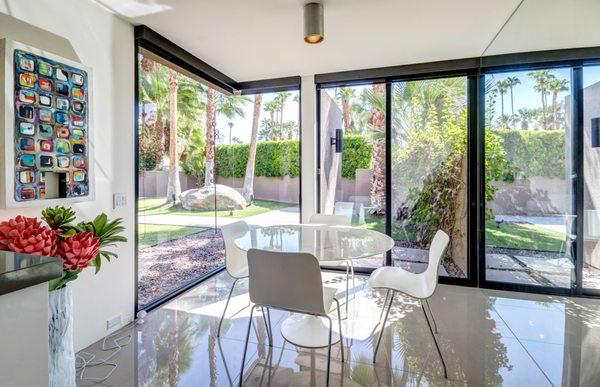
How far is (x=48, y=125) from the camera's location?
1.97 metres

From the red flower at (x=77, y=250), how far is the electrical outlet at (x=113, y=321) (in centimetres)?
173

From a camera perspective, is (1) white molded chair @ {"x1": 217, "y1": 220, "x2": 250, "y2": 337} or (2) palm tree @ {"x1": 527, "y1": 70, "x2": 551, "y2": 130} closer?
(2) palm tree @ {"x1": 527, "y1": 70, "x2": 551, "y2": 130}

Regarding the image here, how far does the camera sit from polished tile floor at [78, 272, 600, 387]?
1961mm

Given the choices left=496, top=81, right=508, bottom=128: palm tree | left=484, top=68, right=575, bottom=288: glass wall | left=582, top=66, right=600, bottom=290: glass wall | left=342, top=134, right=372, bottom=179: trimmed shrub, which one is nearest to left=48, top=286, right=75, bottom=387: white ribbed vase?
left=582, top=66, right=600, bottom=290: glass wall

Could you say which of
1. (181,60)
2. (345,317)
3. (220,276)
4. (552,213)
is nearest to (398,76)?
(552,213)

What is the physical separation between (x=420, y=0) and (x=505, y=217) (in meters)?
2.22

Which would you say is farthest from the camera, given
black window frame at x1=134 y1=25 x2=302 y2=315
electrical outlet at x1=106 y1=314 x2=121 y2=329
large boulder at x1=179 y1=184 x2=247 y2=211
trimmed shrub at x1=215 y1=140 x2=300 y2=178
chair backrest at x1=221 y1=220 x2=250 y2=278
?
trimmed shrub at x1=215 y1=140 x2=300 y2=178

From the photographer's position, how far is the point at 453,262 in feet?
12.2

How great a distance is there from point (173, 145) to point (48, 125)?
144 cm

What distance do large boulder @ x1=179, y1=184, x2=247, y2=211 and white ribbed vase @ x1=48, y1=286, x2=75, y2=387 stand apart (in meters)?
2.44

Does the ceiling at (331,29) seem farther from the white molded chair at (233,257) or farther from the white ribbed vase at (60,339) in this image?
the white ribbed vase at (60,339)

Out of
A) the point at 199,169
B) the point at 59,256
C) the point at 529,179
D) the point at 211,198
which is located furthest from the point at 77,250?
the point at 529,179

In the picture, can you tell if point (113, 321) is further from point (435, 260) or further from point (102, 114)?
point (435, 260)

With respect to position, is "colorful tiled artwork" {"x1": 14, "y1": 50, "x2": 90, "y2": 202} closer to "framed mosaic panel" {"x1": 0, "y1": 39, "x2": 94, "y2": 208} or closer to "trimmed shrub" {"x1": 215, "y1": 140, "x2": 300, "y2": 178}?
"framed mosaic panel" {"x1": 0, "y1": 39, "x2": 94, "y2": 208}
